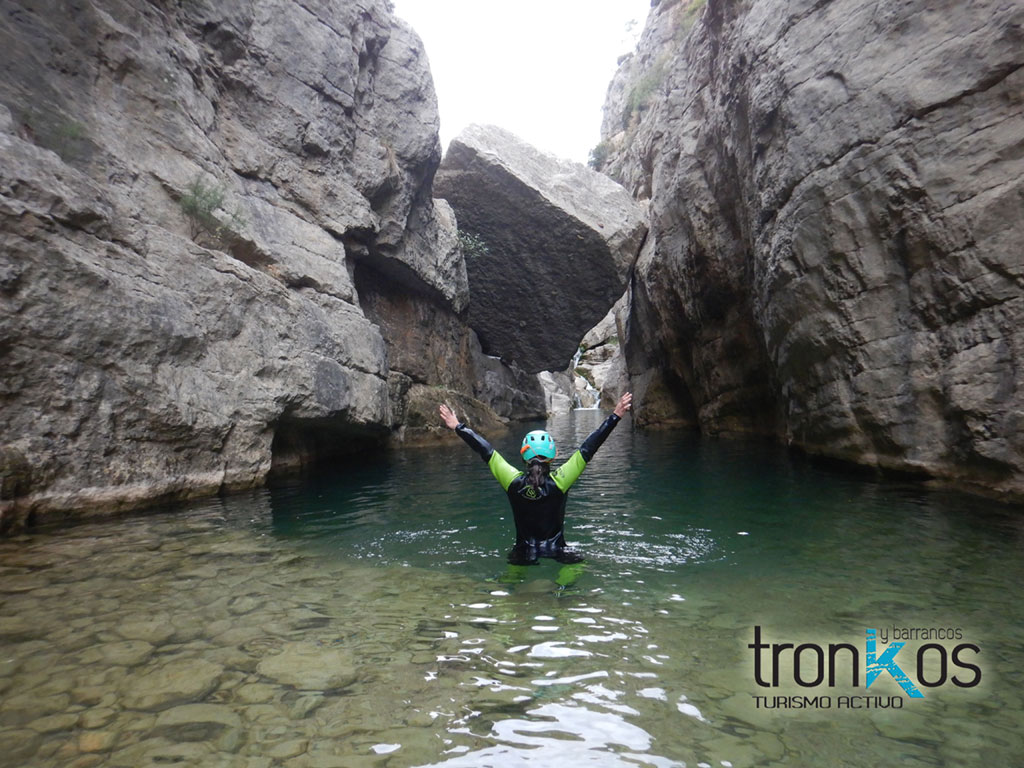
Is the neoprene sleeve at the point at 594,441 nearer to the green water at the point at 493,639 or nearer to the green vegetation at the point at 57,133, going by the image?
the green water at the point at 493,639

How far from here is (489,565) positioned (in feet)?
19.7

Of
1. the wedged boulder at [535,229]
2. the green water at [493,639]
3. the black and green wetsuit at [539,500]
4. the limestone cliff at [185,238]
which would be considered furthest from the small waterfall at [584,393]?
the black and green wetsuit at [539,500]

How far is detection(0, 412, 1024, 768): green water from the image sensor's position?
9.24 ft

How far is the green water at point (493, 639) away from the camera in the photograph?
2816mm

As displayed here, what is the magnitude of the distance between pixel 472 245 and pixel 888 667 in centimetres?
2290

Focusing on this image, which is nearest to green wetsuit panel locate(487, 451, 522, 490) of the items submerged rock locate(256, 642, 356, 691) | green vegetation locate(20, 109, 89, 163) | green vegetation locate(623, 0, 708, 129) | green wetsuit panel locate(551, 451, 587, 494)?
green wetsuit panel locate(551, 451, 587, 494)

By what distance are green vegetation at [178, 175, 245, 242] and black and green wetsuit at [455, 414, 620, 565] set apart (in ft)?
24.6

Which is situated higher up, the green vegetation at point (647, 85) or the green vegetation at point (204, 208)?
the green vegetation at point (647, 85)

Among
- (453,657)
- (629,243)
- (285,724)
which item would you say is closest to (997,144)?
(453,657)

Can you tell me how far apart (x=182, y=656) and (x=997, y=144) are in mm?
10164

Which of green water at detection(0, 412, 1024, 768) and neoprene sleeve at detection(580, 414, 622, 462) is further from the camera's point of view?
neoprene sleeve at detection(580, 414, 622, 462)

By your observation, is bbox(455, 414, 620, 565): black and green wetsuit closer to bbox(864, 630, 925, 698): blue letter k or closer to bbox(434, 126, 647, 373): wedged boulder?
bbox(864, 630, 925, 698): blue letter k

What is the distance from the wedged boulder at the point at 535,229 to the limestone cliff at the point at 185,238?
589 cm

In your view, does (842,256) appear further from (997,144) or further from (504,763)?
(504,763)
